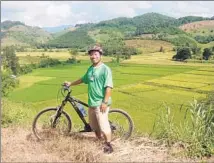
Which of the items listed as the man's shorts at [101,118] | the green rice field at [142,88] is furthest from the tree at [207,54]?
the man's shorts at [101,118]

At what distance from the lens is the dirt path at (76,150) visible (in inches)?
215

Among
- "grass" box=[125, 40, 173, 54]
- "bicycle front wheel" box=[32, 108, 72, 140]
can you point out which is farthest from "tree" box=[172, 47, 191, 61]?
"grass" box=[125, 40, 173, 54]

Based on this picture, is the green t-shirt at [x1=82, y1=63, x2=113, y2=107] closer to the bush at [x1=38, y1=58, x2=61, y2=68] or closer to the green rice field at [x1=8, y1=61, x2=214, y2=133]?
the green rice field at [x1=8, y1=61, x2=214, y2=133]

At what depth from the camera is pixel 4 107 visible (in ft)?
25.9

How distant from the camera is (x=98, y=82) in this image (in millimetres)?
5840

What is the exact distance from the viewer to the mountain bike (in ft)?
21.5

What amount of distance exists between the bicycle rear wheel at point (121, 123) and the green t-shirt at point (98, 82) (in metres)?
0.80

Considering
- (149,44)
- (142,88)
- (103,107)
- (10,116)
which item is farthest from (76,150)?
(149,44)

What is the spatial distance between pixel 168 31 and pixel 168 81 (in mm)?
106782

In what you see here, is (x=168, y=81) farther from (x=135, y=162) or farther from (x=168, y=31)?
(x=168, y=31)

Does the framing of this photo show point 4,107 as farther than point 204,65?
No

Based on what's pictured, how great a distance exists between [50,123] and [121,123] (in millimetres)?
1273

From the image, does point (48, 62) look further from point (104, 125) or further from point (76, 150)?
point (76, 150)

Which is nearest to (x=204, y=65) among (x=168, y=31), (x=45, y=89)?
(x=45, y=89)
